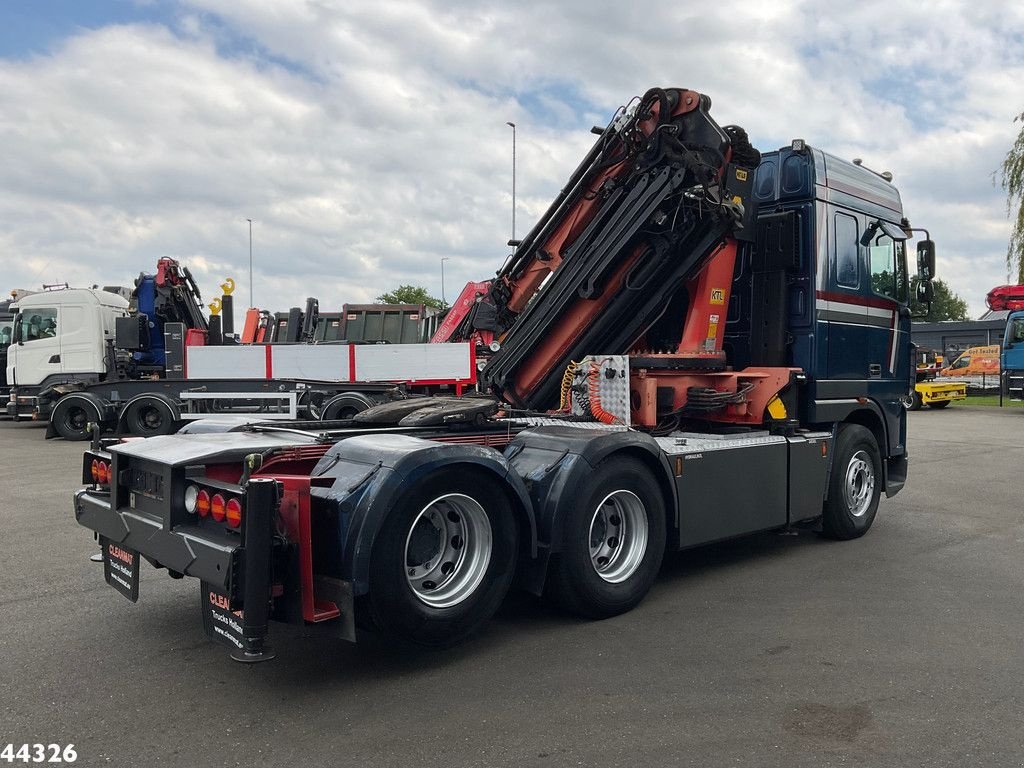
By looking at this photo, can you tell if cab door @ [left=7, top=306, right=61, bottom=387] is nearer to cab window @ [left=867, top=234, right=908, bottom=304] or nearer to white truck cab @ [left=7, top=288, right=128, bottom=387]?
white truck cab @ [left=7, top=288, right=128, bottom=387]

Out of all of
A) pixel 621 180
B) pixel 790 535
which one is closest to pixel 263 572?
pixel 621 180

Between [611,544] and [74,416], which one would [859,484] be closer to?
[611,544]

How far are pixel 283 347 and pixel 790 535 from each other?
11.4m

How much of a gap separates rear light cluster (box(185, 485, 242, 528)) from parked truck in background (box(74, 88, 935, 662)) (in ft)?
0.07

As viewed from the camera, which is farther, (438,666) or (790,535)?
(790,535)

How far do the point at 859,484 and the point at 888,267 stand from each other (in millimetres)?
2111

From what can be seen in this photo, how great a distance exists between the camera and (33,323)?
18.0 meters

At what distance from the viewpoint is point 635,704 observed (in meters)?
3.80

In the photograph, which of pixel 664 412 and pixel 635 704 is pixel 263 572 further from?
pixel 664 412

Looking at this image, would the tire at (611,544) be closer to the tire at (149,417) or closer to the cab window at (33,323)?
the tire at (149,417)

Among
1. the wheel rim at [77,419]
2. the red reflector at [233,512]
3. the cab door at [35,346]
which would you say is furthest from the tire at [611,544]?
the cab door at [35,346]

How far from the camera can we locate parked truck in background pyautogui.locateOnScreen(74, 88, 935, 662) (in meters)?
3.94

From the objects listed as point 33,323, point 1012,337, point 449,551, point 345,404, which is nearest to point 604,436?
point 449,551

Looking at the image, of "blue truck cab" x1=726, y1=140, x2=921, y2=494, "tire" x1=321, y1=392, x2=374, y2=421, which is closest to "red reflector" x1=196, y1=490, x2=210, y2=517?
"blue truck cab" x1=726, y1=140, x2=921, y2=494
